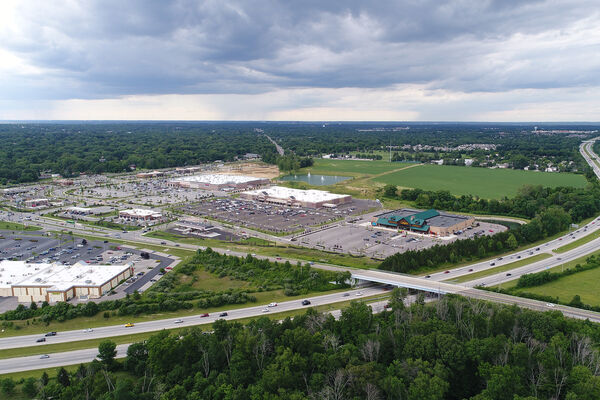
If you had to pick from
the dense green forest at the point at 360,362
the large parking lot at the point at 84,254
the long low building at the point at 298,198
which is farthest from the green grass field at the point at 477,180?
the large parking lot at the point at 84,254

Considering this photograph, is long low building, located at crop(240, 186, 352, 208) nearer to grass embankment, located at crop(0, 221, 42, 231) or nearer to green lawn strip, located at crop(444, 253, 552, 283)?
green lawn strip, located at crop(444, 253, 552, 283)

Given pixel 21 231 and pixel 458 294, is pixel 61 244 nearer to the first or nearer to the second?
pixel 21 231

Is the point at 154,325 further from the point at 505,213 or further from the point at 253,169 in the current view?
the point at 253,169

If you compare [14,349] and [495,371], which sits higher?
[495,371]

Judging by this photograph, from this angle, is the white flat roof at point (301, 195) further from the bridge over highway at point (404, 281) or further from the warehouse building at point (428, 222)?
the bridge over highway at point (404, 281)

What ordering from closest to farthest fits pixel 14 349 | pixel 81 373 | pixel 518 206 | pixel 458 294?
pixel 81 373
pixel 14 349
pixel 458 294
pixel 518 206

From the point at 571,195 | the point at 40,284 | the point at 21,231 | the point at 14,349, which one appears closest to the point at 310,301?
the point at 14,349
